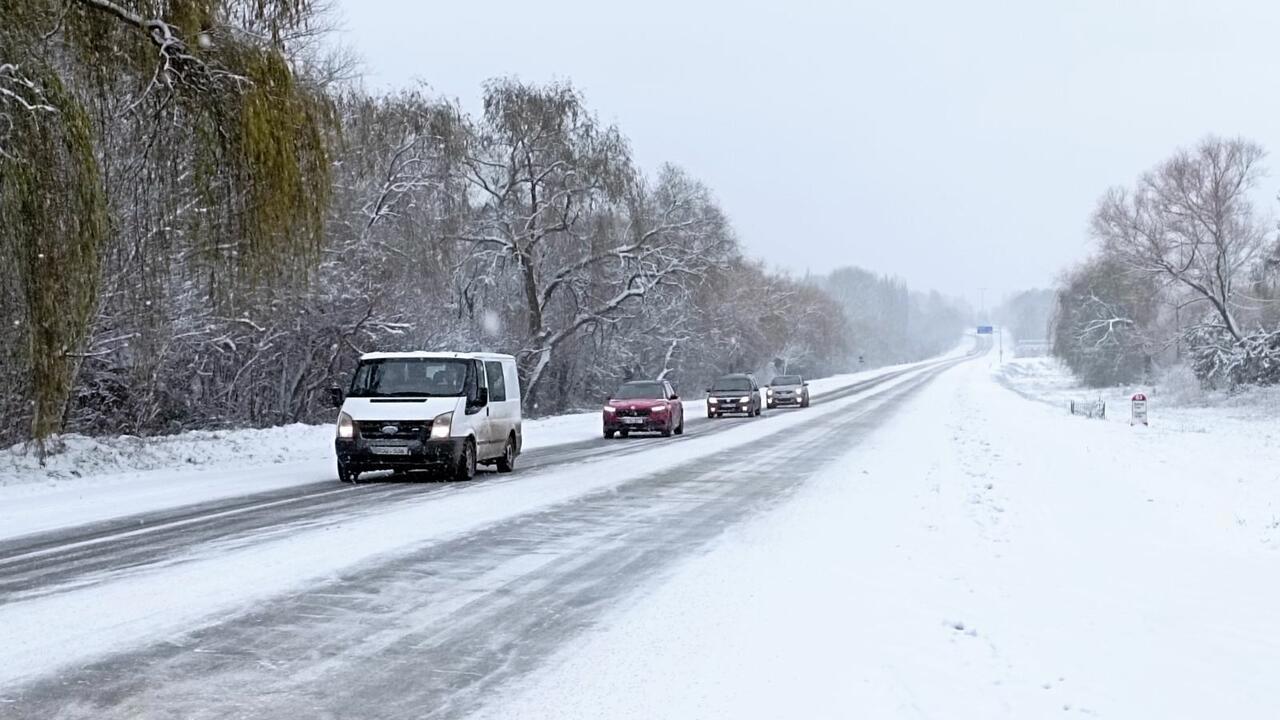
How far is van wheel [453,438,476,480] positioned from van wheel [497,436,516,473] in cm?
148

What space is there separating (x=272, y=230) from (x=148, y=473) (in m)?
7.60

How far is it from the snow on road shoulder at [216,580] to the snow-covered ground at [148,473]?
3381mm

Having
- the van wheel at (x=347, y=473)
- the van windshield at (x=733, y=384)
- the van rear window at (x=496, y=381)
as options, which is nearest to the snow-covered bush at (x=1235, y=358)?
the van windshield at (x=733, y=384)

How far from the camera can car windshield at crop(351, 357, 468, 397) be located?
18094mm

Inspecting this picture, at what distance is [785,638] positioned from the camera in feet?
21.8

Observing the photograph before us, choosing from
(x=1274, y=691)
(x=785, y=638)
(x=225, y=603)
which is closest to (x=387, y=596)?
(x=225, y=603)

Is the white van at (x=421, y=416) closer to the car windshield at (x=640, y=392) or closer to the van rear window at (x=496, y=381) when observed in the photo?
the van rear window at (x=496, y=381)

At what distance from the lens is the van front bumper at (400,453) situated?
17.1m

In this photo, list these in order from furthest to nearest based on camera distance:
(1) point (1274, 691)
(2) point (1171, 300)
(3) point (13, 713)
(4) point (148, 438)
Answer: (2) point (1171, 300), (4) point (148, 438), (1) point (1274, 691), (3) point (13, 713)

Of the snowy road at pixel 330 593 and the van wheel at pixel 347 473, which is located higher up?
the van wheel at pixel 347 473

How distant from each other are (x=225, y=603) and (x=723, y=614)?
3379 mm

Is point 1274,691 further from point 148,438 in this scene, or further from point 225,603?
point 148,438

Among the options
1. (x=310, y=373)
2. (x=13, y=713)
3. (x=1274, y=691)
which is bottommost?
(x=1274, y=691)

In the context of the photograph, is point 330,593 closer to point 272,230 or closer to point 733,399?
point 272,230
